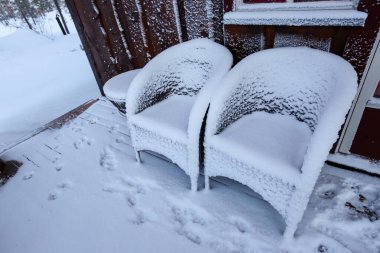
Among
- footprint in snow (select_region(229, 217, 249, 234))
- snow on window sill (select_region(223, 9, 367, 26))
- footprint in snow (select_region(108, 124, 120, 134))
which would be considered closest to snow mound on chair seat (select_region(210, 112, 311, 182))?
footprint in snow (select_region(229, 217, 249, 234))

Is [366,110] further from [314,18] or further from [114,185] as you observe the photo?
[114,185]

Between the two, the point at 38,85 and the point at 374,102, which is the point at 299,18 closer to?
the point at 374,102

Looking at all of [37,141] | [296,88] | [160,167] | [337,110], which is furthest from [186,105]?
[37,141]

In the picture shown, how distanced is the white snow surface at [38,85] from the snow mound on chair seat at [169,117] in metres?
2.03

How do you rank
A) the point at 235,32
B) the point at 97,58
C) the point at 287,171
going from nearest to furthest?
the point at 287,171, the point at 235,32, the point at 97,58

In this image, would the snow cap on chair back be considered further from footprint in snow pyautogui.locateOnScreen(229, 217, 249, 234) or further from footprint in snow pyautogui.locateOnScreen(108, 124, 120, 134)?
footprint in snow pyautogui.locateOnScreen(108, 124, 120, 134)

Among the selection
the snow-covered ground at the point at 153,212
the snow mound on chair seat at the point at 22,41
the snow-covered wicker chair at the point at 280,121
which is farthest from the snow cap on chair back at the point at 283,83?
the snow mound on chair seat at the point at 22,41

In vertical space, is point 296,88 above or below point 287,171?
above

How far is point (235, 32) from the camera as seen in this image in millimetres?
1821

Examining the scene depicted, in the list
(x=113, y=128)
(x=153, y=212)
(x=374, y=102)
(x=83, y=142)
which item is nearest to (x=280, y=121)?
(x=374, y=102)

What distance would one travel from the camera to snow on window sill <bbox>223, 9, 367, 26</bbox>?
1321 mm

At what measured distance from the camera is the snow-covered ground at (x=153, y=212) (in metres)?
1.44

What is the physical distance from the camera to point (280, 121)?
5.30 feet

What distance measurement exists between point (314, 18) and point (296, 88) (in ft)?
1.39
